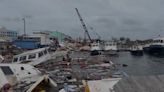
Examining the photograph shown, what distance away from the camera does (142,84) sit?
12.3 m

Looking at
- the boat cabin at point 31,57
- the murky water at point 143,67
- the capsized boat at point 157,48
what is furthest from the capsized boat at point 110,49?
the boat cabin at point 31,57

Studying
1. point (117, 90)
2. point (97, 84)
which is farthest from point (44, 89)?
point (117, 90)

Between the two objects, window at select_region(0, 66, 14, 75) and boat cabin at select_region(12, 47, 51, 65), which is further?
boat cabin at select_region(12, 47, 51, 65)

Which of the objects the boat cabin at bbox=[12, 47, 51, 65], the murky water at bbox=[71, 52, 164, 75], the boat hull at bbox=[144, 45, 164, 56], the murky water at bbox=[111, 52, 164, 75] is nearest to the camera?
the boat cabin at bbox=[12, 47, 51, 65]

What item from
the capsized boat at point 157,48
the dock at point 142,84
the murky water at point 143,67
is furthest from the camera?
the capsized boat at point 157,48

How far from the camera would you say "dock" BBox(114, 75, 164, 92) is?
1187 centimetres

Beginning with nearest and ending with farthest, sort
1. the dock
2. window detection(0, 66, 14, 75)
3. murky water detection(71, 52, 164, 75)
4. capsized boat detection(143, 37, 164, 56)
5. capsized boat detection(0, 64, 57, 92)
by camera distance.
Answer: the dock, capsized boat detection(0, 64, 57, 92), window detection(0, 66, 14, 75), murky water detection(71, 52, 164, 75), capsized boat detection(143, 37, 164, 56)

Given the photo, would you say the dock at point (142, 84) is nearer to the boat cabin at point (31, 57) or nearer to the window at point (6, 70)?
the window at point (6, 70)

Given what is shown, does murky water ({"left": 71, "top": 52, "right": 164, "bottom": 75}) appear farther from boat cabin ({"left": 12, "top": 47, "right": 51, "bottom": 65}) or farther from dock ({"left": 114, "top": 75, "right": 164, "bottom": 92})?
dock ({"left": 114, "top": 75, "right": 164, "bottom": 92})

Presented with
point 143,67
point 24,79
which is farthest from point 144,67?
point 24,79

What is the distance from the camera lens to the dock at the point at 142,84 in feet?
38.9

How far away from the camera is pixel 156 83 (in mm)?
12203

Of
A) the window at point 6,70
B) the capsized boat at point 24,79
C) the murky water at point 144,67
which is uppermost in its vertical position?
the window at point 6,70

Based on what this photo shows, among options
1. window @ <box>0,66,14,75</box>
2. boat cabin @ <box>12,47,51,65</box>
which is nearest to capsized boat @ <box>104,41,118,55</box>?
boat cabin @ <box>12,47,51,65</box>
